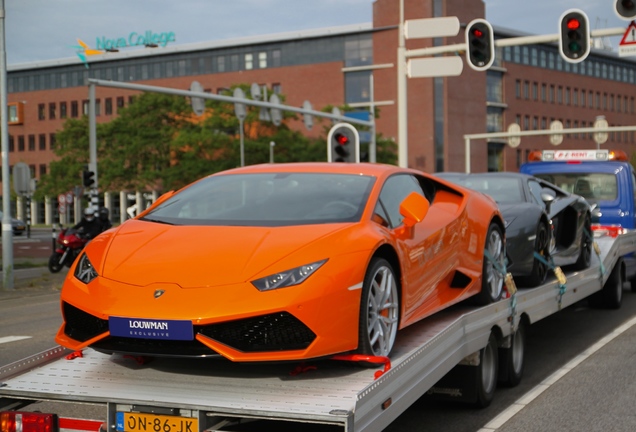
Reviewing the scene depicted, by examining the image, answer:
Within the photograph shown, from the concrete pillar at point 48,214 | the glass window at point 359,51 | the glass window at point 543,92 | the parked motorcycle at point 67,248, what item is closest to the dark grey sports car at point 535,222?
the parked motorcycle at point 67,248

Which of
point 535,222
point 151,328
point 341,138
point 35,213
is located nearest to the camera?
point 151,328

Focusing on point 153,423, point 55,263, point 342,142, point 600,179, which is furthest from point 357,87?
point 153,423

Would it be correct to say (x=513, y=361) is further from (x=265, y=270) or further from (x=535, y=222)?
(x=265, y=270)

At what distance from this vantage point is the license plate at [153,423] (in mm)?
4398

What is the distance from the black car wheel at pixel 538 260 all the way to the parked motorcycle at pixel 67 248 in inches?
628

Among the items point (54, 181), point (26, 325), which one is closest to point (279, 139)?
point (54, 181)

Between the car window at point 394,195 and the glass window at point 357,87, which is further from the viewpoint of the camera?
the glass window at point 357,87

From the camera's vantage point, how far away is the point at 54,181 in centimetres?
7619

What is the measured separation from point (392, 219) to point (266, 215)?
853 millimetres

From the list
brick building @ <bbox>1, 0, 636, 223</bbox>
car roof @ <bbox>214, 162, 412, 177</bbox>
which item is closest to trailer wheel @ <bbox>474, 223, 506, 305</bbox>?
car roof @ <bbox>214, 162, 412, 177</bbox>

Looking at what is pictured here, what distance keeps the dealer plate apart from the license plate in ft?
1.53

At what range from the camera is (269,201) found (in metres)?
5.91

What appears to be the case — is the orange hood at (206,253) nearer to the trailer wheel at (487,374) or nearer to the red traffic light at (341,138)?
the trailer wheel at (487,374)

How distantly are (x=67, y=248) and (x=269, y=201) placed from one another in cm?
1897
